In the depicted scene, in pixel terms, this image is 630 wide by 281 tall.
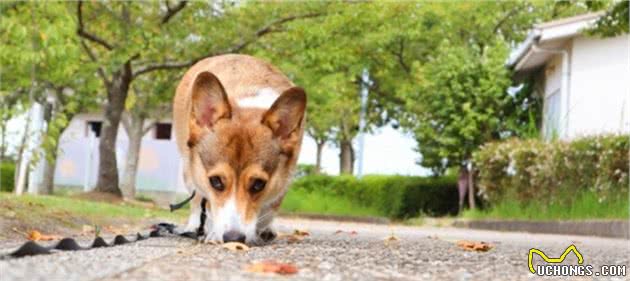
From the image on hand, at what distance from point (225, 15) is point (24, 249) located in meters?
17.8

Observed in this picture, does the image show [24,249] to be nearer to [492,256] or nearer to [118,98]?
[492,256]

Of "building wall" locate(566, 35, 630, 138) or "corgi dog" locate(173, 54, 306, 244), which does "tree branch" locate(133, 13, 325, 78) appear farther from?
"corgi dog" locate(173, 54, 306, 244)

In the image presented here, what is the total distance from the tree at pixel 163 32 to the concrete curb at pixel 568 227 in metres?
6.76

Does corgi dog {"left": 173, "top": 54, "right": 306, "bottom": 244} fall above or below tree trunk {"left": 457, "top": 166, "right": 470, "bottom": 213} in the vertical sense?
below

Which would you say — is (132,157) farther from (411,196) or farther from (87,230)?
(87,230)

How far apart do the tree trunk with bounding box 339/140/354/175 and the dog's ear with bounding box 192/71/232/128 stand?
3850 cm

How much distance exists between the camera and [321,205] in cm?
2725

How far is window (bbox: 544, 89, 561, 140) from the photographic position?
66.0ft

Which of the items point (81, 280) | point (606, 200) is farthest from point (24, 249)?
point (606, 200)

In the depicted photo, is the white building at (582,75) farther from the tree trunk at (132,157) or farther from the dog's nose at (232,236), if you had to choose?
the dog's nose at (232,236)

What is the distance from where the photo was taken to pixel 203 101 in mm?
6066

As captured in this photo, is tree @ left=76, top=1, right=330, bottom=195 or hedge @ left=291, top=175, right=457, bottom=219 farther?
hedge @ left=291, top=175, right=457, bottom=219

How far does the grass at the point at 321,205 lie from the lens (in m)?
26.6
